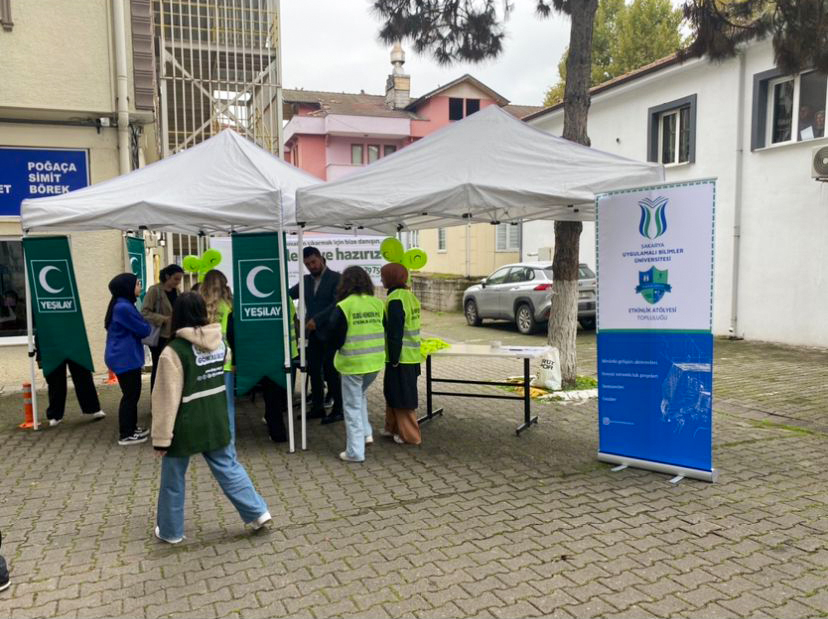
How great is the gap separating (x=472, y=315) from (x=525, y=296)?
2680 mm

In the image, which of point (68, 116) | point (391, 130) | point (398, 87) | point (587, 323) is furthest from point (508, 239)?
A: point (68, 116)

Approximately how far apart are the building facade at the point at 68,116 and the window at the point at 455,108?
24.8 m

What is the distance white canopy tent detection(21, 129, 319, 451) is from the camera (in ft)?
18.6

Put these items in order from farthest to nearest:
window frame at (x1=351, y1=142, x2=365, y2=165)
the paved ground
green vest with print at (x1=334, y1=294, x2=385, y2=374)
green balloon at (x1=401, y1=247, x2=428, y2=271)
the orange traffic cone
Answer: window frame at (x1=351, y1=142, x2=365, y2=165) → the orange traffic cone → green balloon at (x1=401, y1=247, x2=428, y2=271) → green vest with print at (x1=334, y1=294, x2=385, y2=374) → the paved ground

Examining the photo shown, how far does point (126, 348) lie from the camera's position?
6121 millimetres

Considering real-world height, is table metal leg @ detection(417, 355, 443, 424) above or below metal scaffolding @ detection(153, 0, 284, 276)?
below

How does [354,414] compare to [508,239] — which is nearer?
[354,414]

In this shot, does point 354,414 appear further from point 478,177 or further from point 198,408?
point 478,177

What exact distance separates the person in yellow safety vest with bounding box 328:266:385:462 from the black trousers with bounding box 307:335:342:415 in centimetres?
144

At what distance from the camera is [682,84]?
46.2 feet

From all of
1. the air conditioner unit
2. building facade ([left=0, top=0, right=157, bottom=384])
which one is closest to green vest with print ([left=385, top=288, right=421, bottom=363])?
building facade ([left=0, top=0, right=157, bottom=384])

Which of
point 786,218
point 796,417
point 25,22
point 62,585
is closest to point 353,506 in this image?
point 62,585

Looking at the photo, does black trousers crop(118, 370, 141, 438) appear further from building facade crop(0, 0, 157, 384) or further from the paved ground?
building facade crop(0, 0, 157, 384)

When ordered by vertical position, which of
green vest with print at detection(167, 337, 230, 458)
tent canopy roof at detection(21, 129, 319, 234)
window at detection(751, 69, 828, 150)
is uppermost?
window at detection(751, 69, 828, 150)
